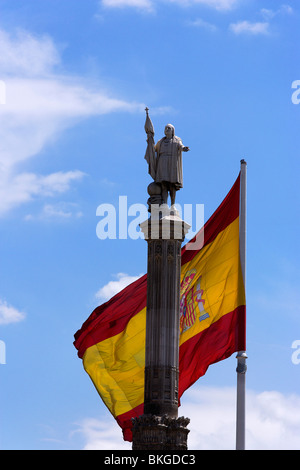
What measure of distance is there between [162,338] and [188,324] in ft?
7.35

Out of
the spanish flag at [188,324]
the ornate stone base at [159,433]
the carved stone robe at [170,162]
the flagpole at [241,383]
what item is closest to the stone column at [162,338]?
the ornate stone base at [159,433]

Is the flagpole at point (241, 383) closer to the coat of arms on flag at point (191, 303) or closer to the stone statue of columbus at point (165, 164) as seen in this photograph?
the coat of arms on flag at point (191, 303)

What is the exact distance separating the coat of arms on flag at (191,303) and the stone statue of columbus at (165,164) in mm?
3054

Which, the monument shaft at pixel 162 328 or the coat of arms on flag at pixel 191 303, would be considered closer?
the monument shaft at pixel 162 328

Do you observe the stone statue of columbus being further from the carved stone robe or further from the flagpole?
the flagpole

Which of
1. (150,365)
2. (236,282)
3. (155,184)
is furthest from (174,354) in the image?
(155,184)

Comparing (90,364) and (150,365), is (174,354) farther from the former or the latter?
(90,364)

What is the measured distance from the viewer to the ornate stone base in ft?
126

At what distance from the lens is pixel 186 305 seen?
1687 inches

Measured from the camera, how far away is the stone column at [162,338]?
38.6 m

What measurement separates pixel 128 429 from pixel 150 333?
433cm

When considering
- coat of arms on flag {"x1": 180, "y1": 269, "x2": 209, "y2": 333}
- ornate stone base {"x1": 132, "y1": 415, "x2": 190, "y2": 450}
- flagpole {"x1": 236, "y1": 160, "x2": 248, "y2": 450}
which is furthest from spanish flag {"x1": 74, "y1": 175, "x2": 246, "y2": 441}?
ornate stone base {"x1": 132, "y1": 415, "x2": 190, "y2": 450}

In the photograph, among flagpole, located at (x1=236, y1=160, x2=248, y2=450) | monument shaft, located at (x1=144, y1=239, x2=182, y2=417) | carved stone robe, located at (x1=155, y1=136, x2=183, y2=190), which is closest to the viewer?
flagpole, located at (x1=236, y1=160, x2=248, y2=450)
